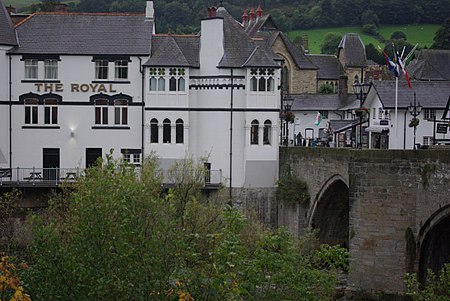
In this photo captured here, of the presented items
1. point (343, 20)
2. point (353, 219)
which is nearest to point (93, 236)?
point (353, 219)

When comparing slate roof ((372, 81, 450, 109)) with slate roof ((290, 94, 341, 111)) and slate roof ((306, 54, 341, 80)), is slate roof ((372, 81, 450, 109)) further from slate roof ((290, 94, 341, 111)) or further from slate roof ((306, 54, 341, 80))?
slate roof ((306, 54, 341, 80))

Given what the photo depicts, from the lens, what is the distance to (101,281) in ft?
72.0

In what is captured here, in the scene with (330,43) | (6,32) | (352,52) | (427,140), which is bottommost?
(427,140)

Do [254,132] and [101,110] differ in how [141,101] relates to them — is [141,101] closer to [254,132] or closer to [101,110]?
[101,110]

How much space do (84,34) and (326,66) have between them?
2351 inches

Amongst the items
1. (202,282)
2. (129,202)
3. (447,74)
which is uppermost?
(447,74)

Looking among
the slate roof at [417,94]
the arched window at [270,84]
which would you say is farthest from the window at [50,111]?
the slate roof at [417,94]

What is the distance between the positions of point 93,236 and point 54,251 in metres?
1.02

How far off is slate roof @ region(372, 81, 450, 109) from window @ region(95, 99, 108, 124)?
18.2 meters

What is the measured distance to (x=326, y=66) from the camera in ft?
378

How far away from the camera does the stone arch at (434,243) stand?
A: 130 feet

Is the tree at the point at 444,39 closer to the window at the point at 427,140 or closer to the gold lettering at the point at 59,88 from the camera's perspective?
the window at the point at 427,140

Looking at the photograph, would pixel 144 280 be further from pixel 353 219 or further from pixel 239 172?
pixel 239 172

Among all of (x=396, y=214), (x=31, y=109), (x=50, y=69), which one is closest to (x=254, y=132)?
(x=50, y=69)
